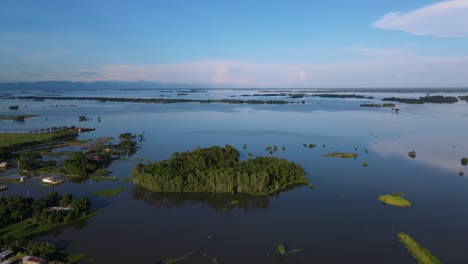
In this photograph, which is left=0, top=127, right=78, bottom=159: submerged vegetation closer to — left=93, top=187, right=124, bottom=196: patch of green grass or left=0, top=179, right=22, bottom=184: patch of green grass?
left=0, top=179, right=22, bottom=184: patch of green grass

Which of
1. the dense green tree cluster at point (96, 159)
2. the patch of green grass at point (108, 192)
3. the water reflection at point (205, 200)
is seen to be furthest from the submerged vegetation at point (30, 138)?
the water reflection at point (205, 200)

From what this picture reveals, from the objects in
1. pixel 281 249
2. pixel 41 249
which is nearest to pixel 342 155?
pixel 281 249

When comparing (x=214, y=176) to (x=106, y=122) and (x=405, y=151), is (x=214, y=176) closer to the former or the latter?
(x=405, y=151)

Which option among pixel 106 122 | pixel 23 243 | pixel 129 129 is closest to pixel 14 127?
pixel 106 122

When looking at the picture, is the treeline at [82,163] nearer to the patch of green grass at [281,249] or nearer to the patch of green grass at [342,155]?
the patch of green grass at [281,249]

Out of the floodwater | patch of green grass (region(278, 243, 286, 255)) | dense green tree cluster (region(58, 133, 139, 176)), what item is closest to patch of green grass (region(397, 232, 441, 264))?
the floodwater

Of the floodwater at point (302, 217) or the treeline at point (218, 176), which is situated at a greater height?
the treeline at point (218, 176)

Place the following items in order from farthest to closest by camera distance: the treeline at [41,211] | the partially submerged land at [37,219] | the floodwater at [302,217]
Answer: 1. the treeline at [41,211]
2. the floodwater at [302,217]
3. the partially submerged land at [37,219]
